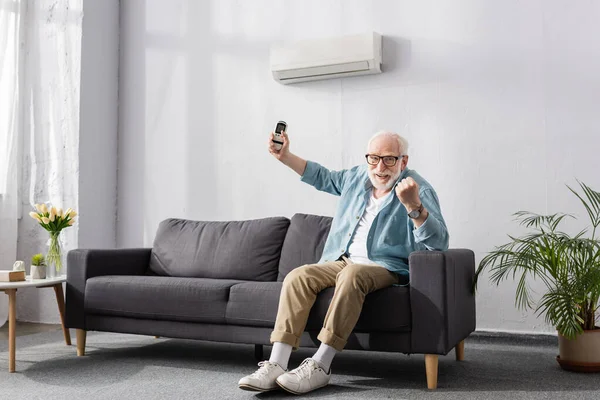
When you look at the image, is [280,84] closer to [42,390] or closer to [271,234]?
[271,234]

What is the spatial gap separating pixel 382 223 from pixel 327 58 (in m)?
1.55

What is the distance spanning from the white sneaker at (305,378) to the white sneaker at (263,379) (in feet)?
0.11

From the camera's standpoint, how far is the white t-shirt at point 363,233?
2.94 meters

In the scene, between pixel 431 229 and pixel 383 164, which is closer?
pixel 431 229

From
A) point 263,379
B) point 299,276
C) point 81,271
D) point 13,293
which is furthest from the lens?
point 81,271

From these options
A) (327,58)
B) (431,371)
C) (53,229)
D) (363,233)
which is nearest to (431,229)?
(363,233)

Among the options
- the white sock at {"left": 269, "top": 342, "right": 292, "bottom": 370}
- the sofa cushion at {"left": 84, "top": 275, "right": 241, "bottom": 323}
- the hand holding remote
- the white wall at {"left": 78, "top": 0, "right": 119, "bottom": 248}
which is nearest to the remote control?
the hand holding remote

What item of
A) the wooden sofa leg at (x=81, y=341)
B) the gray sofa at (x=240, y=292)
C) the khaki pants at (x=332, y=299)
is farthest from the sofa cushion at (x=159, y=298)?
the khaki pants at (x=332, y=299)

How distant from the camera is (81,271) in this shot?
3387 millimetres

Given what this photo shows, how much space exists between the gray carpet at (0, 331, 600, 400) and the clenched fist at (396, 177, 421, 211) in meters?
0.74

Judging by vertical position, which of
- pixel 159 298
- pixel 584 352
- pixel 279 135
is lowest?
pixel 584 352

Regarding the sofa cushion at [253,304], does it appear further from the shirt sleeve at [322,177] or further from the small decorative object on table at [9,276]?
the small decorative object on table at [9,276]

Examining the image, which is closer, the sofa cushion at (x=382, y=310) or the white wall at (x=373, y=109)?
the sofa cushion at (x=382, y=310)

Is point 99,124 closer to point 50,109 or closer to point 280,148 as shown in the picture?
point 50,109
